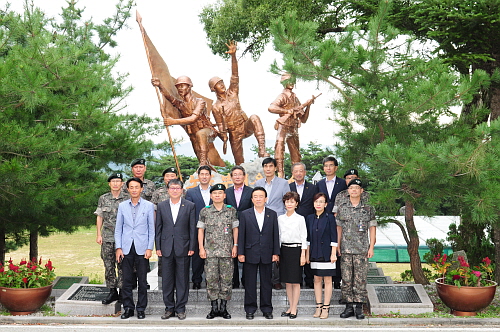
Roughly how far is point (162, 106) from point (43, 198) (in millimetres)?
2395

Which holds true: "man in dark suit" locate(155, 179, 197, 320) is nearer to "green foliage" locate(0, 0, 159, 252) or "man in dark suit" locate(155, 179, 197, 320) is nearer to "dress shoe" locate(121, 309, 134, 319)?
"dress shoe" locate(121, 309, 134, 319)

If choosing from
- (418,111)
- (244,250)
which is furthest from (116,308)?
(418,111)

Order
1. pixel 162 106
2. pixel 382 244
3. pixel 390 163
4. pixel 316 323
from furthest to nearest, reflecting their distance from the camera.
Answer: pixel 382 244, pixel 162 106, pixel 390 163, pixel 316 323

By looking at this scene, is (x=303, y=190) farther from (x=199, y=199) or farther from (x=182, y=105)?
(x=182, y=105)

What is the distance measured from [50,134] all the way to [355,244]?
399 centimetres

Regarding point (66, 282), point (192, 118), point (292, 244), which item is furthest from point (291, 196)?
point (66, 282)

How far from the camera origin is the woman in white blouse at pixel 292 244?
18.6ft

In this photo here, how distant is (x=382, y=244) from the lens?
13219mm

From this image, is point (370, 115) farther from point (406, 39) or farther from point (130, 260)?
point (130, 260)

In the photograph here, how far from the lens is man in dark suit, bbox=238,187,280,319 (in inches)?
224

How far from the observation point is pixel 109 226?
6.07m

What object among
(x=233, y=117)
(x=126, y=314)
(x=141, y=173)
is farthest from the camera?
(x=233, y=117)

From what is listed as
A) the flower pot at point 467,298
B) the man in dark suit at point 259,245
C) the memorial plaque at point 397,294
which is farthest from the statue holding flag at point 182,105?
the flower pot at point 467,298

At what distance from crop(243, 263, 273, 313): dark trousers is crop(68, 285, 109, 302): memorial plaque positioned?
5.95 feet
